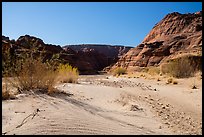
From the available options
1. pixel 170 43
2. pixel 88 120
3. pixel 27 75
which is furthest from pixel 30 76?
pixel 170 43

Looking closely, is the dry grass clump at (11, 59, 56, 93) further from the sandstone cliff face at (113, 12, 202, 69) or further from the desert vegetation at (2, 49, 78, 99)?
the sandstone cliff face at (113, 12, 202, 69)

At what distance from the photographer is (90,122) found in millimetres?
5414

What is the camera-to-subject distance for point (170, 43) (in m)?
58.8

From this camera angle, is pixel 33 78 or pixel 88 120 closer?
pixel 88 120

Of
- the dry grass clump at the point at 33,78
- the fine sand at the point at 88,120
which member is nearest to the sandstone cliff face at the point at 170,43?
the dry grass clump at the point at 33,78

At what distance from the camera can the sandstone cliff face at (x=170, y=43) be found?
53594 millimetres

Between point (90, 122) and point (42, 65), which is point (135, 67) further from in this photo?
point (90, 122)

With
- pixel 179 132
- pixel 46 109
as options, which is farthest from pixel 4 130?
pixel 179 132

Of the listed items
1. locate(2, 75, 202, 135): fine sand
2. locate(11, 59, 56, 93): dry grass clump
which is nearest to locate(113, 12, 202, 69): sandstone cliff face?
locate(11, 59, 56, 93): dry grass clump

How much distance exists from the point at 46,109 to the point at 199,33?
54945mm

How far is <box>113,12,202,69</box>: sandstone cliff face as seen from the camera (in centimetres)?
5359

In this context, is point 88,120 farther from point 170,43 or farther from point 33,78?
point 170,43

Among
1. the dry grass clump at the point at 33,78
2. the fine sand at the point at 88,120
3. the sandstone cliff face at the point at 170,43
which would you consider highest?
the sandstone cliff face at the point at 170,43

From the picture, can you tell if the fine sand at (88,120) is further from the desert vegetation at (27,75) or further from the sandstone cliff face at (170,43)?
the sandstone cliff face at (170,43)
